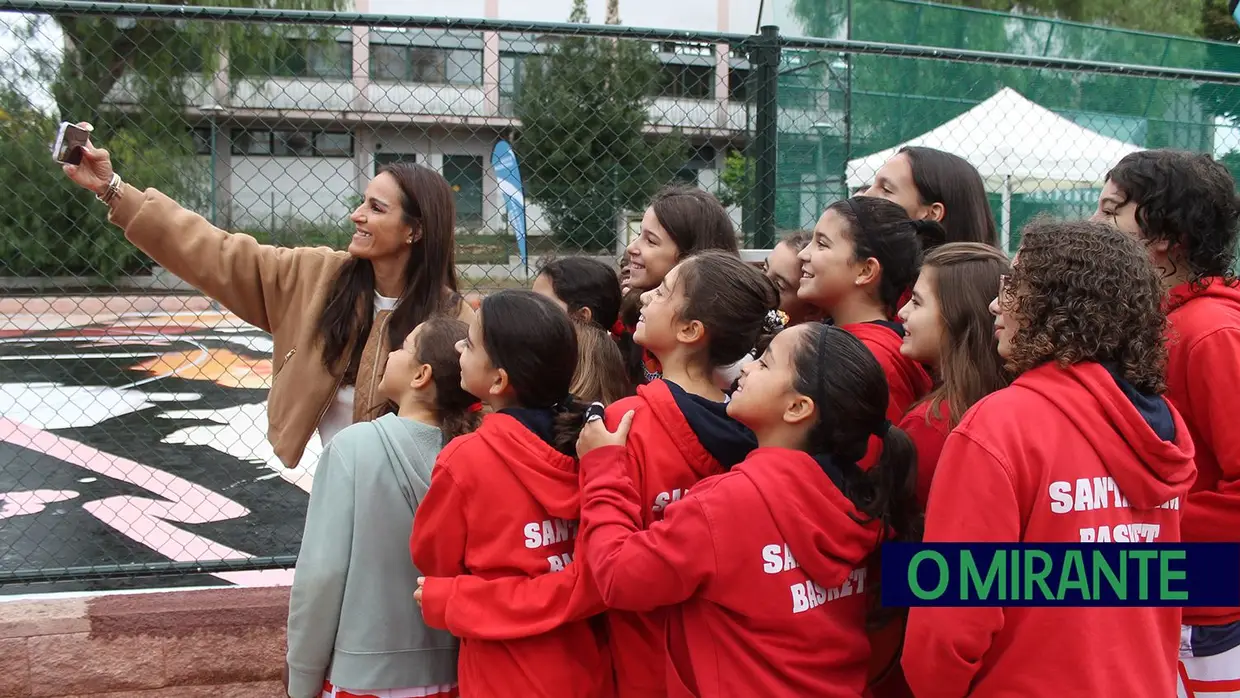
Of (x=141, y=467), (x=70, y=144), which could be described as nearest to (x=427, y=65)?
(x=141, y=467)

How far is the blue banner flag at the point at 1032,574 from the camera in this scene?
175 cm

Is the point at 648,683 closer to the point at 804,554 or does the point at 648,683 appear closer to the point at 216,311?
the point at 804,554

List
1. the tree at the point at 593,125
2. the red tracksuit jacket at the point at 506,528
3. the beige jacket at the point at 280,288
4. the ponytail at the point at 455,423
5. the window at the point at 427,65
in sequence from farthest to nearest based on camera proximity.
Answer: the window at the point at 427,65 → the tree at the point at 593,125 → the beige jacket at the point at 280,288 → the ponytail at the point at 455,423 → the red tracksuit jacket at the point at 506,528

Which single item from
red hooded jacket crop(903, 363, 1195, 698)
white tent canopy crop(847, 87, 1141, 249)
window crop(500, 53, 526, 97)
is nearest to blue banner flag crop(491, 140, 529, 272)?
red hooded jacket crop(903, 363, 1195, 698)

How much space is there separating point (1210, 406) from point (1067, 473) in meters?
0.60

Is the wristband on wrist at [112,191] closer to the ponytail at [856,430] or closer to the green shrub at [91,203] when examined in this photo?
the ponytail at [856,430]

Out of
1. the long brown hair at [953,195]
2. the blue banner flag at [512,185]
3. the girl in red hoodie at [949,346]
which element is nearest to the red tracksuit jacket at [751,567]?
the girl in red hoodie at [949,346]

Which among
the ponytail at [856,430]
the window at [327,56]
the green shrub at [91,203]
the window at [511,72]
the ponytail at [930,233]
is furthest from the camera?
the window at [327,56]

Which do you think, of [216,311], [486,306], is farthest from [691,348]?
[216,311]

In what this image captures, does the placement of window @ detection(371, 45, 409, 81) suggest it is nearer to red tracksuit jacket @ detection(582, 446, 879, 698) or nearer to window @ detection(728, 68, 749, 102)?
window @ detection(728, 68, 749, 102)

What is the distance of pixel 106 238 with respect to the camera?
47.1 ft

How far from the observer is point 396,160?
247 inches

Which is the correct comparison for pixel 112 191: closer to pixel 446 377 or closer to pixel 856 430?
pixel 446 377

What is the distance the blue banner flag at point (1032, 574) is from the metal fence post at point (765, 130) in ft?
6.75
